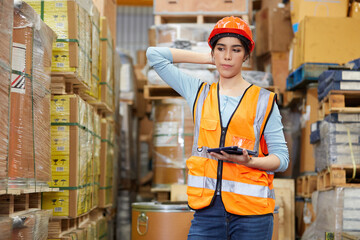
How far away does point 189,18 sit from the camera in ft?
22.2

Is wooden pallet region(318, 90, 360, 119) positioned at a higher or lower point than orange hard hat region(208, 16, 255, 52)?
lower

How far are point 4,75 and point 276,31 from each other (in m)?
4.96

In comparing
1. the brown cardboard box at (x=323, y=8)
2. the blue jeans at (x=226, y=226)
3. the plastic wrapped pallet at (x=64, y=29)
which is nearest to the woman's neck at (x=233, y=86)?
the blue jeans at (x=226, y=226)

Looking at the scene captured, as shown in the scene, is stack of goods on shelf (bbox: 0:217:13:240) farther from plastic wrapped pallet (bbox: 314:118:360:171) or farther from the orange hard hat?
plastic wrapped pallet (bbox: 314:118:360:171)

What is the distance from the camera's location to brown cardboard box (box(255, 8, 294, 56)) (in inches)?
278

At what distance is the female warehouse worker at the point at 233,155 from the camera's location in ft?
7.63

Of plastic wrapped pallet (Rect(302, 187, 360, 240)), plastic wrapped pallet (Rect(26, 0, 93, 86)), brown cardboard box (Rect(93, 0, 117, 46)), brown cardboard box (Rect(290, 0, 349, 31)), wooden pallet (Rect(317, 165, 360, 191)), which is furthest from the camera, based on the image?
brown cardboard box (Rect(290, 0, 349, 31))

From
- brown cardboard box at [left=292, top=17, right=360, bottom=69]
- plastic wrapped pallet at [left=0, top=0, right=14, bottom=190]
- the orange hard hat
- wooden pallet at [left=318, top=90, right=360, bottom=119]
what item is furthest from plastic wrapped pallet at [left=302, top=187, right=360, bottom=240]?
plastic wrapped pallet at [left=0, top=0, right=14, bottom=190]

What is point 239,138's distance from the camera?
2.41 meters

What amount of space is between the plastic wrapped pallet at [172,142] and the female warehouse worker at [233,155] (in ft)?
11.2

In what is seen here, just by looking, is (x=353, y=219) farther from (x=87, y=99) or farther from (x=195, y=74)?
(x=87, y=99)

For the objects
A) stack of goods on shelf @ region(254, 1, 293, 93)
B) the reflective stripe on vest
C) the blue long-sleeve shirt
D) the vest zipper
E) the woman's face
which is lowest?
the reflective stripe on vest

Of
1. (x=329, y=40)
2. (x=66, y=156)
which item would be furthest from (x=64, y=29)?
(x=329, y=40)

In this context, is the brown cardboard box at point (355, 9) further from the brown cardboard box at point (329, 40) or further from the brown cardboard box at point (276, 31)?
the brown cardboard box at point (276, 31)
